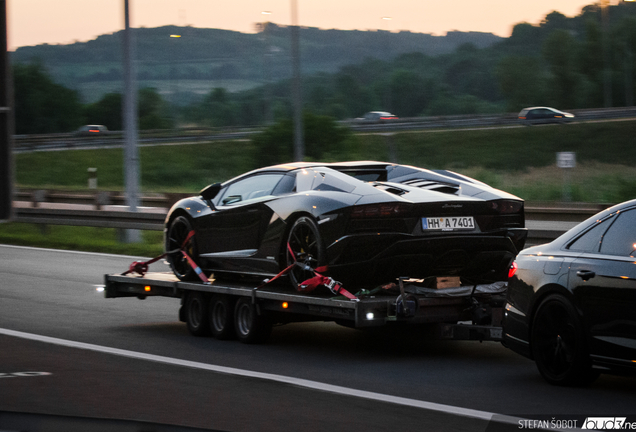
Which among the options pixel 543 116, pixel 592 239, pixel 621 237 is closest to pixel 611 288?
pixel 621 237

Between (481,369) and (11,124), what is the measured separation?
12.2 meters

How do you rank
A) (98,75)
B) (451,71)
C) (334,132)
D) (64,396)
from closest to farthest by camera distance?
(64,396) → (334,132) → (451,71) → (98,75)

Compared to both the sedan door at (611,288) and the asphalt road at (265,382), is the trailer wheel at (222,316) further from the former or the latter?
the sedan door at (611,288)

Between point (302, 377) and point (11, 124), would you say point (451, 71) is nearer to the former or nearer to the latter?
point (11, 124)

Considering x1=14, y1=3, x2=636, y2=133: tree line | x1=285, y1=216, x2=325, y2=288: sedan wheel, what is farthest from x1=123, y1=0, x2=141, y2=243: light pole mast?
x1=14, y1=3, x2=636, y2=133: tree line

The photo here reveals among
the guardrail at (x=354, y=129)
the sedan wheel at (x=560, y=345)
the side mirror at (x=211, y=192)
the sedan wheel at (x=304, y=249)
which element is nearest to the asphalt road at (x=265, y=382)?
the sedan wheel at (x=560, y=345)

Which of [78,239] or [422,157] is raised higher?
[422,157]

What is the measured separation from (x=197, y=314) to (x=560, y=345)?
4.57 metres

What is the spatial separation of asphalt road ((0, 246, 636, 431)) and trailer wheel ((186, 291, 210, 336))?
0.14 metres

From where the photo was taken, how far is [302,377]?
7.87m

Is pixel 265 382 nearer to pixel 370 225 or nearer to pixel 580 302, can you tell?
pixel 370 225

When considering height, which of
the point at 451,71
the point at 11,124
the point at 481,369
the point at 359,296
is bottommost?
the point at 481,369

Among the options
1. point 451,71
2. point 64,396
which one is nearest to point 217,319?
point 64,396

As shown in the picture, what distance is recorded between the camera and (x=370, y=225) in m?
8.60
